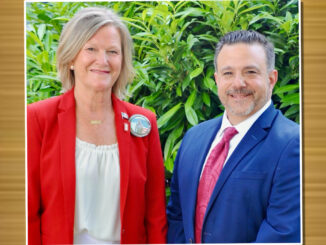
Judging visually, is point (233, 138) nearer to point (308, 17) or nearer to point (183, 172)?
point (183, 172)

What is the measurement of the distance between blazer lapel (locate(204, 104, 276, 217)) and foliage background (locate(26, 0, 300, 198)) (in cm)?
8

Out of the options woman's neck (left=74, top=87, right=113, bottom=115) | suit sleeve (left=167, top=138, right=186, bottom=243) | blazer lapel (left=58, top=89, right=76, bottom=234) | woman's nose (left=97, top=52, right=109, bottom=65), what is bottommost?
suit sleeve (left=167, top=138, right=186, bottom=243)

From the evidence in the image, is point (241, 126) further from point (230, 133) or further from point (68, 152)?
point (68, 152)

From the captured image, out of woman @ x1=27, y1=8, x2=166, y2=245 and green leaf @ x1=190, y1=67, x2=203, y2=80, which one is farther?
green leaf @ x1=190, y1=67, x2=203, y2=80

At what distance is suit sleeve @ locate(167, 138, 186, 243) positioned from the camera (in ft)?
6.87

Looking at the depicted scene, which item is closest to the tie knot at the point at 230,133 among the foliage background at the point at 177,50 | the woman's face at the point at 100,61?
the foliage background at the point at 177,50

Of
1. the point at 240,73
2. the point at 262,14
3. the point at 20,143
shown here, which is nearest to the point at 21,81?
the point at 20,143

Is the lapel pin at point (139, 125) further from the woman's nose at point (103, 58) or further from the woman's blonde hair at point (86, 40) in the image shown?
the woman's nose at point (103, 58)

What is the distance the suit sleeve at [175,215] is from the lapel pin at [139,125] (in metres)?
0.20

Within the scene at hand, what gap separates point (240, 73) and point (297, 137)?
1.41 feet

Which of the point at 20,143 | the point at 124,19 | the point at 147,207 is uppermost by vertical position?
the point at 124,19

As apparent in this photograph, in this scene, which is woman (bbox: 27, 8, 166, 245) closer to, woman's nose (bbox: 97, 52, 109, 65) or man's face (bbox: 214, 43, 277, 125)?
woman's nose (bbox: 97, 52, 109, 65)

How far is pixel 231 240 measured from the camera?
202cm

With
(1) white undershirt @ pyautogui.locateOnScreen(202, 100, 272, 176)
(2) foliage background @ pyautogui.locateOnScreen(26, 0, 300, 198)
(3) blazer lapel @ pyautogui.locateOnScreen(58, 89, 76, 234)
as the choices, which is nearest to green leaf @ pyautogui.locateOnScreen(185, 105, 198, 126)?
(2) foliage background @ pyautogui.locateOnScreen(26, 0, 300, 198)
